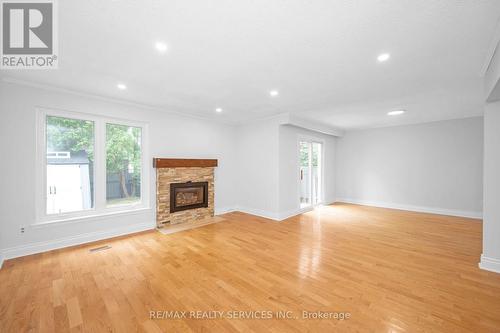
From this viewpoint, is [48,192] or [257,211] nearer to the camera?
[48,192]

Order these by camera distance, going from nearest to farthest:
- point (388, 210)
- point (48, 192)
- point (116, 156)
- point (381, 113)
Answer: point (48, 192)
point (116, 156)
point (381, 113)
point (388, 210)

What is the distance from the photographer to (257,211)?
559 centimetres

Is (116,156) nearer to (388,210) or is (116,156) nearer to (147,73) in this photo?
(147,73)

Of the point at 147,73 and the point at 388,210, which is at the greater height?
the point at 147,73

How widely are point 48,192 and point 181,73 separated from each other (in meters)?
3.03

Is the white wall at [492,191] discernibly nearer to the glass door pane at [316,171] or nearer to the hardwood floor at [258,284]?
the hardwood floor at [258,284]

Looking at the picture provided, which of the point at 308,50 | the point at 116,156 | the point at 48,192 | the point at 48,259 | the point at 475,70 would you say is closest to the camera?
the point at 308,50

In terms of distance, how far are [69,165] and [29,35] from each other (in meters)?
2.25

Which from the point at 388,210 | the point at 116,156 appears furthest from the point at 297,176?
the point at 116,156

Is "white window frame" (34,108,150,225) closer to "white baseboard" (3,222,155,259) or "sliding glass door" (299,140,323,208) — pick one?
"white baseboard" (3,222,155,259)

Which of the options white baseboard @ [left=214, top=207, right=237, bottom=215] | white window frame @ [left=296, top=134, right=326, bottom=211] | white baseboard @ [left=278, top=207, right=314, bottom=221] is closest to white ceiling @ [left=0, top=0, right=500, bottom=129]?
white window frame @ [left=296, top=134, right=326, bottom=211]

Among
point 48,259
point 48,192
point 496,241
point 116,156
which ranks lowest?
point 48,259

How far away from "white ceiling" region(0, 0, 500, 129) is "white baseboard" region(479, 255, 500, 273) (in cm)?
252

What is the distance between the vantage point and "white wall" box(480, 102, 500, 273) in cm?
263
